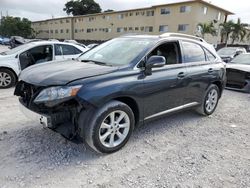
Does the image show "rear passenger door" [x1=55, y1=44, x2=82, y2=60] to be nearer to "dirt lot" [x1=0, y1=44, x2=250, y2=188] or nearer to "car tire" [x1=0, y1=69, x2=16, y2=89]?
"car tire" [x1=0, y1=69, x2=16, y2=89]

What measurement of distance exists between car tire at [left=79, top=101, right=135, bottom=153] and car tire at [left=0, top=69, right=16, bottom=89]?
15.7 feet

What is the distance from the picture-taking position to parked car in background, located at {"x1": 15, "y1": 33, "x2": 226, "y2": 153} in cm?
272

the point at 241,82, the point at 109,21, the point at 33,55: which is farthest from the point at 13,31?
the point at 241,82

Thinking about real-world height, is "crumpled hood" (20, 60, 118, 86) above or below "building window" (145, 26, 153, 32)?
below

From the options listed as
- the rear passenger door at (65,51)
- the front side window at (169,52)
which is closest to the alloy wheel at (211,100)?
the front side window at (169,52)

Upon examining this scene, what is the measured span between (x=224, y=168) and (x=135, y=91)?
5.15ft

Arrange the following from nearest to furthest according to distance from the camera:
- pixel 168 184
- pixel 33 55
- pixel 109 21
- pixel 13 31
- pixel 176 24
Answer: pixel 168 184 < pixel 33 55 < pixel 176 24 < pixel 109 21 < pixel 13 31

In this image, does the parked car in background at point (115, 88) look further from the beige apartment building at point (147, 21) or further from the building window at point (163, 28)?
the building window at point (163, 28)

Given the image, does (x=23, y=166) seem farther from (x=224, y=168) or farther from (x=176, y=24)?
(x=176, y=24)

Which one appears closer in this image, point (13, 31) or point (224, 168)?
point (224, 168)

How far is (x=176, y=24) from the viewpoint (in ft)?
101

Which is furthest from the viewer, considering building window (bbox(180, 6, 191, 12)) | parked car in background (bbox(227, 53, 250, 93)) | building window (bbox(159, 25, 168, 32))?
building window (bbox(159, 25, 168, 32))

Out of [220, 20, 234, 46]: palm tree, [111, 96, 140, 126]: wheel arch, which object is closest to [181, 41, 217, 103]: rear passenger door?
[111, 96, 140, 126]: wheel arch

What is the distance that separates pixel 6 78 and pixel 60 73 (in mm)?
4443
